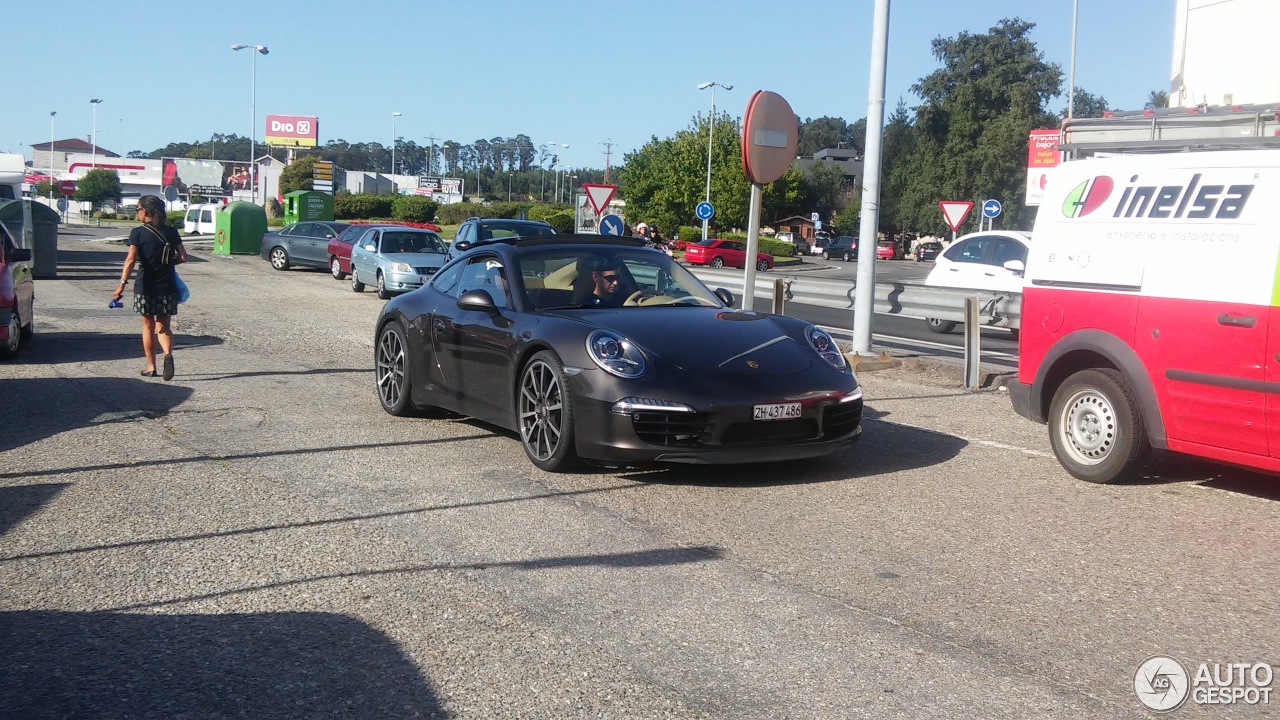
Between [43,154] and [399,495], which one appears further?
[43,154]

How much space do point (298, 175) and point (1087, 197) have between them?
9945 centimetres

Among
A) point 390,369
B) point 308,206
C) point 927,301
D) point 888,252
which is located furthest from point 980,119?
point 390,369

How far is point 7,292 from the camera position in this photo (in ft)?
37.7

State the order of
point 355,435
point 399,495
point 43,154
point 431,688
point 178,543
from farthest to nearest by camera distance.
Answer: point 43,154 < point 355,435 < point 399,495 < point 178,543 < point 431,688

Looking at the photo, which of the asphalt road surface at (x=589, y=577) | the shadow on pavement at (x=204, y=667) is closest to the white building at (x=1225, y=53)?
the asphalt road surface at (x=589, y=577)

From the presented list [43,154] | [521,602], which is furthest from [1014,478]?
[43,154]

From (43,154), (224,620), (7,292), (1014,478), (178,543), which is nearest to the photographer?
(224,620)

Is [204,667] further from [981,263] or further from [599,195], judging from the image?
[599,195]

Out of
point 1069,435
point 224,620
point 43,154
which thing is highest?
point 43,154

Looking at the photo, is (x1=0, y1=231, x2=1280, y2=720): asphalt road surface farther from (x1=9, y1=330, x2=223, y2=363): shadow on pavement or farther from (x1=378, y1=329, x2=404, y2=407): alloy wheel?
(x1=9, y1=330, x2=223, y2=363): shadow on pavement

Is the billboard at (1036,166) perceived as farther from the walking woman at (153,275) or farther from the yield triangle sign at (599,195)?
the walking woman at (153,275)

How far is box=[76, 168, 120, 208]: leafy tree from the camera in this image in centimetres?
10756

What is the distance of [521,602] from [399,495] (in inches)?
77.7

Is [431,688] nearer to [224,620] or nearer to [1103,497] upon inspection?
[224,620]
